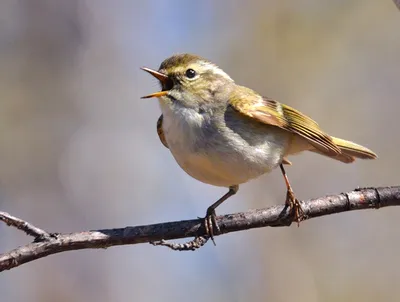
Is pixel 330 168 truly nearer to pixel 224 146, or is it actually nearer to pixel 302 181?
pixel 302 181

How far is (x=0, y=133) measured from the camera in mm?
8125

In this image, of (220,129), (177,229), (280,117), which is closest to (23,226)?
(177,229)

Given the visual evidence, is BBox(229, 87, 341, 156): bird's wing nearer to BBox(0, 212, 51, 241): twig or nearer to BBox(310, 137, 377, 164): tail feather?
BBox(310, 137, 377, 164): tail feather

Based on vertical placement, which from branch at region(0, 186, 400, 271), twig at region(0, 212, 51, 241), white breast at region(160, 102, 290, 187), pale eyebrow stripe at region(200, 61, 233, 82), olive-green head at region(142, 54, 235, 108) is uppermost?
pale eyebrow stripe at region(200, 61, 233, 82)

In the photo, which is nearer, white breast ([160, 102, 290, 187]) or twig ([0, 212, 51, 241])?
twig ([0, 212, 51, 241])

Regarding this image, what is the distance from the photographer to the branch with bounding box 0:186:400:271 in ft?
9.78

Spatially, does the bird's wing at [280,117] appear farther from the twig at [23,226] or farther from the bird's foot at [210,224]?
the twig at [23,226]

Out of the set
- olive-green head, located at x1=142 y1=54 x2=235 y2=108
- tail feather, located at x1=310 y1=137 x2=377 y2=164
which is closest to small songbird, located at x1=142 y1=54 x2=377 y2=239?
olive-green head, located at x1=142 y1=54 x2=235 y2=108

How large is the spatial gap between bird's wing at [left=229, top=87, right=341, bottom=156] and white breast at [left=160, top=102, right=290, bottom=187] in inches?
5.5

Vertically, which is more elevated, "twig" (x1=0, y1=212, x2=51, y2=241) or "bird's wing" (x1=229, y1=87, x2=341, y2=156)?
"bird's wing" (x1=229, y1=87, x2=341, y2=156)

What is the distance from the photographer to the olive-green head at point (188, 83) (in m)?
4.04

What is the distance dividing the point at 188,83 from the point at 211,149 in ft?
1.92

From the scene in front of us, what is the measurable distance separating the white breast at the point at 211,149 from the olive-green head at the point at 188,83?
0.27 feet

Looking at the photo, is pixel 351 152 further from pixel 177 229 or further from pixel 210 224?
pixel 177 229
